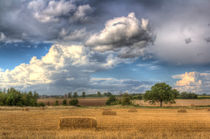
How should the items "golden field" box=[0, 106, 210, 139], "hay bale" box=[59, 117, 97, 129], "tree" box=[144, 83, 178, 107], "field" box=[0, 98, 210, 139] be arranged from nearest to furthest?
"golden field" box=[0, 106, 210, 139] < "field" box=[0, 98, 210, 139] < "hay bale" box=[59, 117, 97, 129] < "tree" box=[144, 83, 178, 107]

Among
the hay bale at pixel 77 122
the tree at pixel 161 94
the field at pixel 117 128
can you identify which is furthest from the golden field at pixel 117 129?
the tree at pixel 161 94

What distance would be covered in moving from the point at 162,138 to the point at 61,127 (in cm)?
878

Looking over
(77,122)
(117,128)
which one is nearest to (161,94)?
(117,128)

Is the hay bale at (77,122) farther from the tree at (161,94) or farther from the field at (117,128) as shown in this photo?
the tree at (161,94)

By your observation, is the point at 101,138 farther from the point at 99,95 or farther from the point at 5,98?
the point at 99,95

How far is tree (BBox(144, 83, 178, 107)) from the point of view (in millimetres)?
63594

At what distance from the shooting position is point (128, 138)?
1173cm

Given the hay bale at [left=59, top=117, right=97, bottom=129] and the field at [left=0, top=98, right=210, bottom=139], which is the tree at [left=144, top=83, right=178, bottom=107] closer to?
the field at [left=0, top=98, right=210, bottom=139]

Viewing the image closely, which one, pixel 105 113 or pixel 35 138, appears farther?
pixel 105 113

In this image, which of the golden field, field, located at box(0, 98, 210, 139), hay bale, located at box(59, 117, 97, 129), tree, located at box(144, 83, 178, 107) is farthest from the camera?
tree, located at box(144, 83, 178, 107)

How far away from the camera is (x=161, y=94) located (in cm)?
6347

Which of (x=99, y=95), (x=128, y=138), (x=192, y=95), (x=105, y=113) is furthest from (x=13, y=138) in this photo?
(x=99, y=95)

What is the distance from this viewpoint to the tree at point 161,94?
209 feet

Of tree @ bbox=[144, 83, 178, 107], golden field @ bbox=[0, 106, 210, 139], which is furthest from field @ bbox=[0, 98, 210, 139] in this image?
tree @ bbox=[144, 83, 178, 107]
